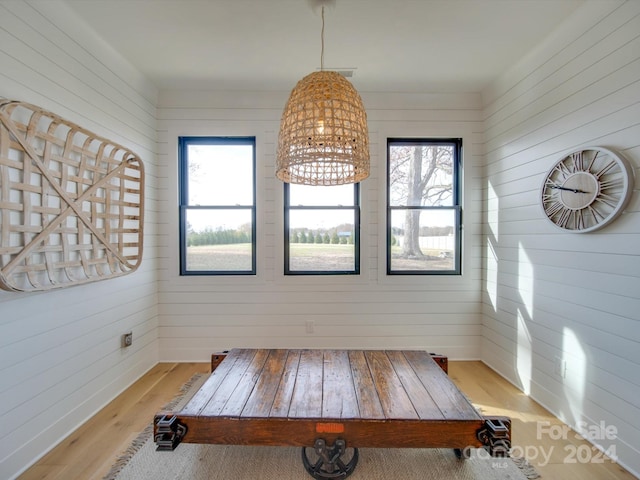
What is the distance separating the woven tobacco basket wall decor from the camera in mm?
1454

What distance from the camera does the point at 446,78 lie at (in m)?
2.69

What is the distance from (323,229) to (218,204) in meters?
1.13

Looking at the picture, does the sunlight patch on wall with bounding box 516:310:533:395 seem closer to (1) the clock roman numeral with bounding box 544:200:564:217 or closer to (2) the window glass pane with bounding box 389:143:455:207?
(1) the clock roman numeral with bounding box 544:200:564:217

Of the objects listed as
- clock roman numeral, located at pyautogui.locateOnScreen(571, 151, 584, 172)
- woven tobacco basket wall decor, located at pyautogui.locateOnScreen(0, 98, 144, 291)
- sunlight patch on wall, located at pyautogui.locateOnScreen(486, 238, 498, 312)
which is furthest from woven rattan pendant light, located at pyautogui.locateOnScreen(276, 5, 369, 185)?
sunlight patch on wall, located at pyautogui.locateOnScreen(486, 238, 498, 312)

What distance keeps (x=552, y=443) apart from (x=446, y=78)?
2.99m

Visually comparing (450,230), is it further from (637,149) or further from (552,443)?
(552,443)

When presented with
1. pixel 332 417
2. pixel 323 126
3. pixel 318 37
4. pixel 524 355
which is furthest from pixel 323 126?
pixel 524 355

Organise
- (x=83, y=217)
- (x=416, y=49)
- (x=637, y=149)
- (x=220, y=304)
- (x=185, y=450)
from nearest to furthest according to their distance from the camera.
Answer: (x=637, y=149) < (x=185, y=450) < (x=83, y=217) < (x=416, y=49) < (x=220, y=304)

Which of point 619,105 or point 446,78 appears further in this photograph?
point 446,78

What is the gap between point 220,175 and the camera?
116 inches

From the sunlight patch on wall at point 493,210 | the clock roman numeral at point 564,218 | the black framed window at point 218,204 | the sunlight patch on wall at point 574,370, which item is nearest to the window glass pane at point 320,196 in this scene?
the black framed window at point 218,204

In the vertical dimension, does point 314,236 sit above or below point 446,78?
below

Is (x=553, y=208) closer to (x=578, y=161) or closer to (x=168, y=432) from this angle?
(x=578, y=161)

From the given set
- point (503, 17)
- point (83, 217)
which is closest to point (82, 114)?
point (83, 217)
